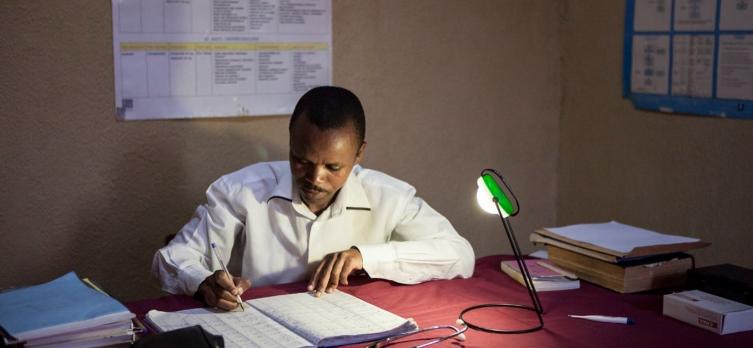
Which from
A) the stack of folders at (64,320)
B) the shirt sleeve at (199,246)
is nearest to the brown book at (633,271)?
the shirt sleeve at (199,246)

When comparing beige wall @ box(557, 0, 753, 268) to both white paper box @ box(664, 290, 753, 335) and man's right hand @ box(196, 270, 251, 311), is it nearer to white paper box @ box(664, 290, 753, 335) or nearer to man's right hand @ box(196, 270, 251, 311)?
white paper box @ box(664, 290, 753, 335)

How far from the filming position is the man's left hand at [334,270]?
2.15 metres

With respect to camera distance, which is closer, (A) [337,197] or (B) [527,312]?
(B) [527,312]

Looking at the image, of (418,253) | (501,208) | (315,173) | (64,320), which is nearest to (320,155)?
(315,173)

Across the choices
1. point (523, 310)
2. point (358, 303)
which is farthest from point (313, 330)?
point (523, 310)

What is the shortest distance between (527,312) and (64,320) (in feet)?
3.47

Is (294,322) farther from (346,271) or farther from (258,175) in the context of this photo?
(258,175)

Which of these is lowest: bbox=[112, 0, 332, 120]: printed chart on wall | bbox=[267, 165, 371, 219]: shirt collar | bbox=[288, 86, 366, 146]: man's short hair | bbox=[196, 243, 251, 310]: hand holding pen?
bbox=[196, 243, 251, 310]: hand holding pen

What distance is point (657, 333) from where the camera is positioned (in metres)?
1.89

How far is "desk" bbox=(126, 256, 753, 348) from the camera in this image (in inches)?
72.5

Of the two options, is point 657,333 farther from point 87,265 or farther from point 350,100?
point 87,265

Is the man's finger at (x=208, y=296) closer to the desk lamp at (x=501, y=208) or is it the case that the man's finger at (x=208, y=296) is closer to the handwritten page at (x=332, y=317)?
the handwritten page at (x=332, y=317)

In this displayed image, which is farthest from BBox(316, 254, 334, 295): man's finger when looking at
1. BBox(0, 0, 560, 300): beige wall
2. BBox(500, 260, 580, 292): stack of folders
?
BBox(0, 0, 560, 300): beige wall

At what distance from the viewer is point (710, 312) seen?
189 centimetres
